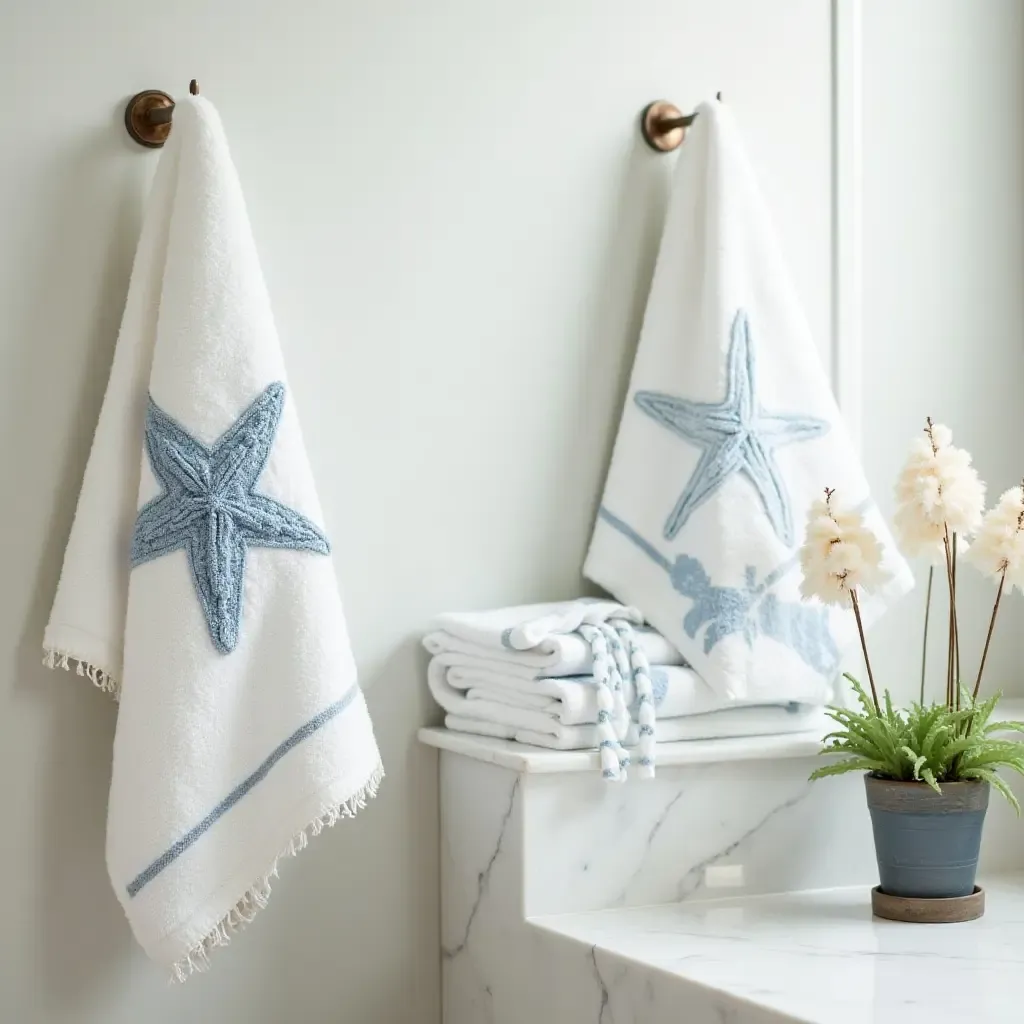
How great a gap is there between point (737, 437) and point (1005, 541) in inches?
11.7

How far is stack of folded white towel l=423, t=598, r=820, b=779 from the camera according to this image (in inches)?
55.8

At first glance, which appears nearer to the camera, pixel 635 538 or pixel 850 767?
pixel 850 767

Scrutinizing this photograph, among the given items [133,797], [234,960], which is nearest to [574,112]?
[133,797]

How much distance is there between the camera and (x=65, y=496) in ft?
4.56

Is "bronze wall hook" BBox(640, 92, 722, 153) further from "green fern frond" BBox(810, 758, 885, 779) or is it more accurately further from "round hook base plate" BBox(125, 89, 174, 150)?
"green fern frond" BBox(810, 758, 885, 779)

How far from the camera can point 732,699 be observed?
1.49 meters

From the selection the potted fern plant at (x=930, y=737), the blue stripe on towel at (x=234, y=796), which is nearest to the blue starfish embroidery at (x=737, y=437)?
the potted fern plant at (x=930, y=737)

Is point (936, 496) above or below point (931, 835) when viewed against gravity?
above

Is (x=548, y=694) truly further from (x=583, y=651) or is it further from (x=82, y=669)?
(x=82, y=669)

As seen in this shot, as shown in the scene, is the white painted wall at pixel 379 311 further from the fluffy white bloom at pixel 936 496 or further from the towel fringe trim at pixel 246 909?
the fluffy white bloom at pixel 936 496

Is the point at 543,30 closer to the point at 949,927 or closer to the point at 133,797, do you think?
the point at 133,797

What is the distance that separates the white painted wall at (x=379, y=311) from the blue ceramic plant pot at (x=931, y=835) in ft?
1.45

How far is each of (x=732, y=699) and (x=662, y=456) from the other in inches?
11.0

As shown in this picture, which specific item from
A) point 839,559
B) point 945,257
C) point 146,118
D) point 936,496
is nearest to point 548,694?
point 839,559
